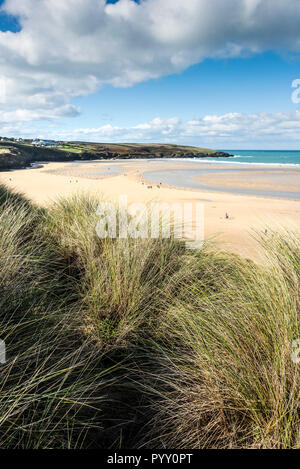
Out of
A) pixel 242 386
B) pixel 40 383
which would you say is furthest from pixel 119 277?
pixel 242 386

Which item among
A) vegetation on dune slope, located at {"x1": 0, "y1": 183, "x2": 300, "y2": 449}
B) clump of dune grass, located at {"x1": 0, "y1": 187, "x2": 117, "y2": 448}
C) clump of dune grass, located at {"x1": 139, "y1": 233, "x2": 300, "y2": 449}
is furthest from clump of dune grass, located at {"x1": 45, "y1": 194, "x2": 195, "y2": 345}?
clump of dune grass, located at {"x1": 139, "y1": 233, "x2": 300, "y2": 449}

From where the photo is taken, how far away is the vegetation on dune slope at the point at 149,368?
5.28ft

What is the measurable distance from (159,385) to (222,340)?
0.65 metres

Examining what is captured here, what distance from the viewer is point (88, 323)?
2.71 m

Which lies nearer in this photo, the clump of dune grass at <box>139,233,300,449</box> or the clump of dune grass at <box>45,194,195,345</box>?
the clump of dune grass at <box>139,233,300,449</box>

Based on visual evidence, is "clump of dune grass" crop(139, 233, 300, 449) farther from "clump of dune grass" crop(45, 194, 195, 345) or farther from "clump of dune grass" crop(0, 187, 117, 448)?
"clump of dune grass" crop(45, 194, 195, 345)

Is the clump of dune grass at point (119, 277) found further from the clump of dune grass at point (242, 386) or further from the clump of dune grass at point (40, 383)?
the clump of dune grass at point (242, 386)

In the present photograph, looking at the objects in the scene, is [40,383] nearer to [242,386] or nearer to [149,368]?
[149,368]

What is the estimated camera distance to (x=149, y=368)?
2.37m

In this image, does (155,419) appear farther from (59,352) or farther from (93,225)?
(93,225)

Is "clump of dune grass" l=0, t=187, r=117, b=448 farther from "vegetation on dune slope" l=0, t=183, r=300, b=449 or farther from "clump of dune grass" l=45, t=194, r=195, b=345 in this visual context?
"clump of dune grass" l=45, t=194, r=195, b=345

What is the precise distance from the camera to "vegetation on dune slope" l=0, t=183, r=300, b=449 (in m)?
1.61

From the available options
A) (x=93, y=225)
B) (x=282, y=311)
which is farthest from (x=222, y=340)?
(x=93, y=225)

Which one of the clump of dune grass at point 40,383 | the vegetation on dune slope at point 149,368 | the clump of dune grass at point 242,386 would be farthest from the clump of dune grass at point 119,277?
the clump of dune grass at point 242,386
